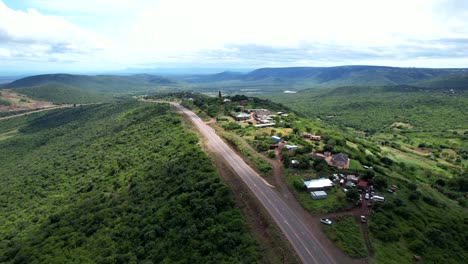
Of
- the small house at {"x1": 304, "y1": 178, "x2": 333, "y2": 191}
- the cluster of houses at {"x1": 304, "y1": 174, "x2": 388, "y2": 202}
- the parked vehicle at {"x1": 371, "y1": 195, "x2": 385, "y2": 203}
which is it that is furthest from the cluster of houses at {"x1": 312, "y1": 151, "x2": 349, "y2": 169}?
the parked vehicle at {"x1": 371, "y1": 195, "x2": 385, "y2": 203}

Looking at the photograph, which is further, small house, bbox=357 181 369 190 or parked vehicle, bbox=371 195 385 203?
small house, bbox=357 181 369 190

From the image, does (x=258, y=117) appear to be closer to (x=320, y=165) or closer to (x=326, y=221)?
(x=320, y=165)

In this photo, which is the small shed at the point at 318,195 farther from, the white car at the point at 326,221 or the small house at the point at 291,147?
the small house at the point at 291,147

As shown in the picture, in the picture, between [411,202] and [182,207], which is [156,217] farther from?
[411,202]

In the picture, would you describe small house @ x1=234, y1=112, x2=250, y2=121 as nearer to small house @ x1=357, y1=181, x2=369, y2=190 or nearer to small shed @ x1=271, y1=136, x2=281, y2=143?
small shed @ x1=271, y1=136, x2=281, y2=143

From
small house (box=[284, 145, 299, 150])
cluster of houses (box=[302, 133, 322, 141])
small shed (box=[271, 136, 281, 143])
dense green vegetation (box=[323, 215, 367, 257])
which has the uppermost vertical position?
small shed (box=[271, 136, 281, 143])

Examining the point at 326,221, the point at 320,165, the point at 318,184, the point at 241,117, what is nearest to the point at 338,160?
the point at 320,165
